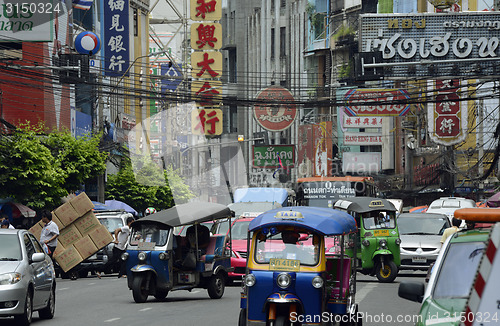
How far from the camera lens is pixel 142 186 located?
197ft

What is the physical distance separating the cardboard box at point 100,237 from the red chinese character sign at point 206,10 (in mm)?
32800

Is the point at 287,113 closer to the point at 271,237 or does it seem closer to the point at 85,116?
the point at 85,116

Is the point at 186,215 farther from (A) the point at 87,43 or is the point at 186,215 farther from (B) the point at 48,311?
(A) the point at 87,43

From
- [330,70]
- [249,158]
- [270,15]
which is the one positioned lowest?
[249,158]

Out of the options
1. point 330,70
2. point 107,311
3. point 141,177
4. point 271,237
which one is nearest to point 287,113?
point 141,177

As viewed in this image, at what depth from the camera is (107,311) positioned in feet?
55.8

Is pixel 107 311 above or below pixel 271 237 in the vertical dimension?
below

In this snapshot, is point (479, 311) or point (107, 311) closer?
point (479, 311)

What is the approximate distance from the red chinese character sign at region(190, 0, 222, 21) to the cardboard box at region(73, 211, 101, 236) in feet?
107

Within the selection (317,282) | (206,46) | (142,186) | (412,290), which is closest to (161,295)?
(317,282)

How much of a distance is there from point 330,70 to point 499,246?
257ft

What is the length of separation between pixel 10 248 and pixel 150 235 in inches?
192

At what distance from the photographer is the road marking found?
19.4 m

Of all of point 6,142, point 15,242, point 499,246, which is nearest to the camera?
point 499,246
